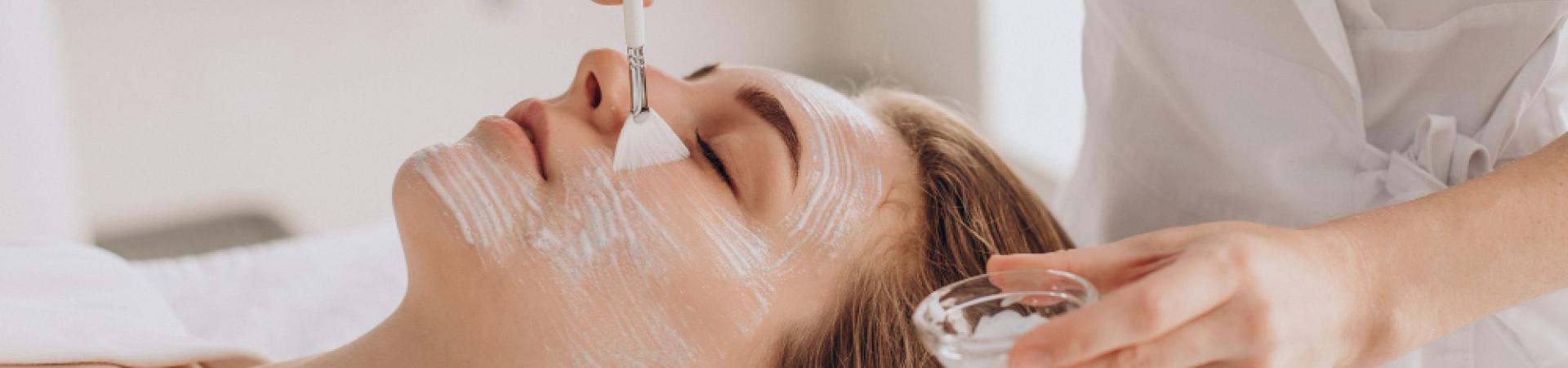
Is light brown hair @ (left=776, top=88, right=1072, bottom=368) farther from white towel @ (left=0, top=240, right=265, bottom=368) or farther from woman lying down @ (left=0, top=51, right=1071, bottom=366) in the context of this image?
→ white towel @ (left=0, top=240, right=265, bottom=368)

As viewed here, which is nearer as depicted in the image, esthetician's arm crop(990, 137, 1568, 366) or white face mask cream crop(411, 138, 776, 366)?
esthetician's arm crop(990, 137, 1568, 366)

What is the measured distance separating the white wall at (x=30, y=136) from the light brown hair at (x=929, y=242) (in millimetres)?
1575

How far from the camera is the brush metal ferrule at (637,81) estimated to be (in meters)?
1.14

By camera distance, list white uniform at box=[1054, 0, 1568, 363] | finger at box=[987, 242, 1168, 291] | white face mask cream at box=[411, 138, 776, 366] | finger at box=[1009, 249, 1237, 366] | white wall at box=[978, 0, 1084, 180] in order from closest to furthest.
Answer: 1. finger at box=[1009, 249, 1237, 366]
2. finger at box=[987, 242, 1168, 291]
3. white face mask cream at box=[411, 138, 776, 366]
4. white uniform at box=[1054, 0, 1568, 363]
5. white wall at box=[978, 0, 1084, 180]

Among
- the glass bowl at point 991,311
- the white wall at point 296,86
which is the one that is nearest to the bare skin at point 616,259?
the glass bowl at point 991,311

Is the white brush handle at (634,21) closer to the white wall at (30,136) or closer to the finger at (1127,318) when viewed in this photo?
the finger at (1127,318)

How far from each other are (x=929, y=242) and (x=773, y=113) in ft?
0.67

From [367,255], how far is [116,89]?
4.67 feet

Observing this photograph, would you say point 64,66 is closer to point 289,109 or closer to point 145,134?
point 145,134

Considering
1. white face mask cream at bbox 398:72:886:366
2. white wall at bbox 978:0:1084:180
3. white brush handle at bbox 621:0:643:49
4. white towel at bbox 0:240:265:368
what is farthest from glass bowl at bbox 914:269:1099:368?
white wall at bbox 978:0:1084:180

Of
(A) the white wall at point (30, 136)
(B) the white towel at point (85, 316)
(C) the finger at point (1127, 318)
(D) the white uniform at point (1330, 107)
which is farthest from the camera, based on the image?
(A) the white wall at point (30, 136)

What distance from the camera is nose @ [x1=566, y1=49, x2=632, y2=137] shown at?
1.18 m

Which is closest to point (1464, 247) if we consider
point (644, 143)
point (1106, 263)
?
point (1106, 263)

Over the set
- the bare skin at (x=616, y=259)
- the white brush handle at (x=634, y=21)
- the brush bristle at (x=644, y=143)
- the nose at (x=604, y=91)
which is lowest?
the bare skin at (x=616, y=259)
